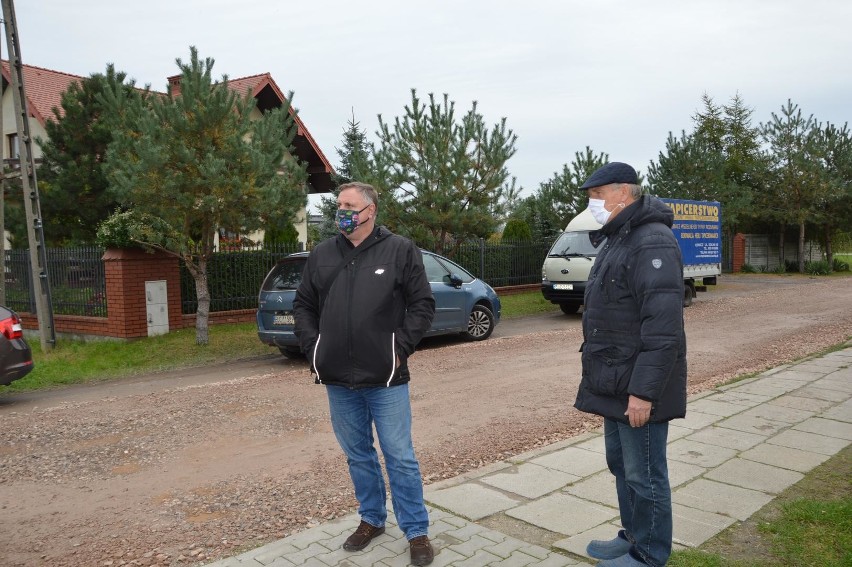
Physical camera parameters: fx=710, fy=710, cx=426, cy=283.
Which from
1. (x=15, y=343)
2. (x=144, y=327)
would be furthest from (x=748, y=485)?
(x=144, y=327)

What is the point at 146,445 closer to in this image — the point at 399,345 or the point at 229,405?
the point at 229,405

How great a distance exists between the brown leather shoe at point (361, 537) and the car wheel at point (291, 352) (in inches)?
280

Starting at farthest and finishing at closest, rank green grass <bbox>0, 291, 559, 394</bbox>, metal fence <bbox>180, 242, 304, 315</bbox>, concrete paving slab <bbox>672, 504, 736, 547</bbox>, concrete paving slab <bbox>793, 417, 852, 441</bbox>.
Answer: metal fence <bbox>180, 242, 304, 315</bbox> < green grass <bbox>0, 291, 559, 394</bbox> < concrete paving slab <bbox>793, 417, 852, 441</bbox> < concrete paving slab <bbox>672, 504, 736, 547</bbox>

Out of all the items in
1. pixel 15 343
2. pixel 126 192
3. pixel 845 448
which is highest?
pixel 126 192

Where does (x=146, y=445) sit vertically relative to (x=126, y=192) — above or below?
below

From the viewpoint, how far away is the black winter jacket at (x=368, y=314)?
11.9 ft

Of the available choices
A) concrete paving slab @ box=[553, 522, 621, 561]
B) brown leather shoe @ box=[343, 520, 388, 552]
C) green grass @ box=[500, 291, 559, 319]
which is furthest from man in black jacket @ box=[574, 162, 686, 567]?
green grass @ box=[500, 291, 559, 319]

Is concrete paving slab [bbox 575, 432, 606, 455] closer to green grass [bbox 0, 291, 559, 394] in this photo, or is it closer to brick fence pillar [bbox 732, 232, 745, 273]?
green grass [bbox 0, 291, 559, 394]

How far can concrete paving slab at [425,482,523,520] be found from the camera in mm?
4312

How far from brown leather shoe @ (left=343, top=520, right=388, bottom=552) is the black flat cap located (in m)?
2.15

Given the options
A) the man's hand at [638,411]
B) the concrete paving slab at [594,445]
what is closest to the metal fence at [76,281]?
the concrete paving slab at [594,445]

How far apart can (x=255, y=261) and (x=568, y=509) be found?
40.2 ft

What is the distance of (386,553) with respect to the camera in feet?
12.2

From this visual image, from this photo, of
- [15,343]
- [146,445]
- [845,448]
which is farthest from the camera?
[15,343]
